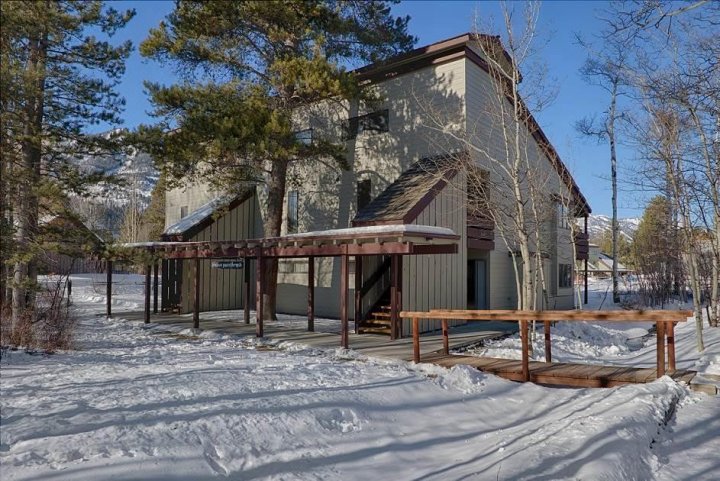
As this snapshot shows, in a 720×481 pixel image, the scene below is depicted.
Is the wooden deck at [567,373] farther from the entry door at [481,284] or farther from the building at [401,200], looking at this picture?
the entry door at [481,284]

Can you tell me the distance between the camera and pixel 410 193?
14.6m

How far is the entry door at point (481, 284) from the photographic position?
→ 17375 millimetres

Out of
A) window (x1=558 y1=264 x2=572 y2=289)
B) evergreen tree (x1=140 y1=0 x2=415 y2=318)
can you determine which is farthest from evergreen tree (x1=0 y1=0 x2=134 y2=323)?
window (x1=558 y1=264 x2=572 y2=289)

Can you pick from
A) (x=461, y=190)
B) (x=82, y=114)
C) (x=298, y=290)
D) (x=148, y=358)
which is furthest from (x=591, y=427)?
(x=298, y=290)

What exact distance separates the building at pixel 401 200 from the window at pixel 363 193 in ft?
0.12

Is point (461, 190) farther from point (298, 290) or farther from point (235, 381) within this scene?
point (235, 381)

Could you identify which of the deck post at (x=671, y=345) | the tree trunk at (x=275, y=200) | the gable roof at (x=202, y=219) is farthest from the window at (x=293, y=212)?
the deck post at (x=671, y=345)

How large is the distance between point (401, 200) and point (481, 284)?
197 inches

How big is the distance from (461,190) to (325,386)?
30.0 feet

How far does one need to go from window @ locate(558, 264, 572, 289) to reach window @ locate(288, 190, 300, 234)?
1170cm

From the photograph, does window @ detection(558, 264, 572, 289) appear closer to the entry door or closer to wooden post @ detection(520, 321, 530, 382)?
the entry door

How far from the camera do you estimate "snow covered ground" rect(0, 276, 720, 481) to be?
4.62 meters

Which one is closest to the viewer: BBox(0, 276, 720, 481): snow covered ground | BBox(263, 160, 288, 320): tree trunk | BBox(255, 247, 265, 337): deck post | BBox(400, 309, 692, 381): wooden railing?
BBox(0, 276, 720, 481): snow covered ground

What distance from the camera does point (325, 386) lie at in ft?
23.5
